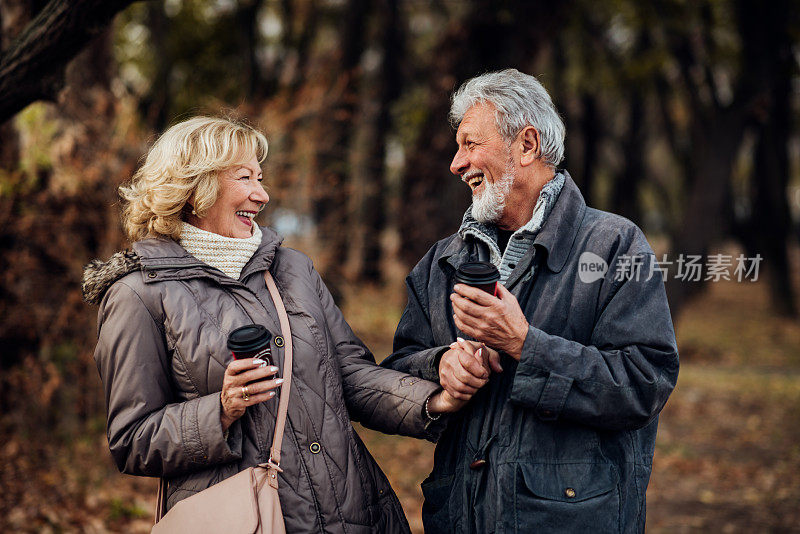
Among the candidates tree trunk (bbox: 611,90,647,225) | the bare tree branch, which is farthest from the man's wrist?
tree trunk (bbox: 611,90,647,225)

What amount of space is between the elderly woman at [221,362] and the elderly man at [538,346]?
192mm

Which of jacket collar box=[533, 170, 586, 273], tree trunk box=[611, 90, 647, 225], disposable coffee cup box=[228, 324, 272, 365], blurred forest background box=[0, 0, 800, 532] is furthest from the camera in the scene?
tree trunk box=[611, 90, 647, 225]

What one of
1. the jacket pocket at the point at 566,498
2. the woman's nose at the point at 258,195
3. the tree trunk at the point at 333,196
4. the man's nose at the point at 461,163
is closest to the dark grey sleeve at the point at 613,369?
the jacket pocket at the point at 566,498

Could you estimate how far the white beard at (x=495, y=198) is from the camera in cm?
294

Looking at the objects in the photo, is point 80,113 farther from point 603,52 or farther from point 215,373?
point 603,52

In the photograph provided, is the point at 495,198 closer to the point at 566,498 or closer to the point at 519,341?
the point at 519,341

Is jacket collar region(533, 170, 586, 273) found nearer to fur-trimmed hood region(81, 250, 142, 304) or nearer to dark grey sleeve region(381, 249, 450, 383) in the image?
dark grey sleeve region(381, 249, 450, 383)

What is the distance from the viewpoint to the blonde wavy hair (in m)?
2.79

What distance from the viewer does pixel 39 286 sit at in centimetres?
646

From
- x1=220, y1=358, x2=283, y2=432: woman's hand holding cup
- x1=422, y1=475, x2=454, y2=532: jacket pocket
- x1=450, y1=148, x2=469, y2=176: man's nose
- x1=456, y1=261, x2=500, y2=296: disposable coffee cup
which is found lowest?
x1=422, y1=475, x2=454, y2=532: jacket pocket

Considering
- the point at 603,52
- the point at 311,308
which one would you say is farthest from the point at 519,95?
the point at 603,52

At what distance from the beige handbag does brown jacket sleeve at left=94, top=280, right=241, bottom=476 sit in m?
0.10

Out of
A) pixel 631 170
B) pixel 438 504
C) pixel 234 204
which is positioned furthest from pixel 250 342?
pixel 631 170

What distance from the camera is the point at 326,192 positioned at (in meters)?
7.25
